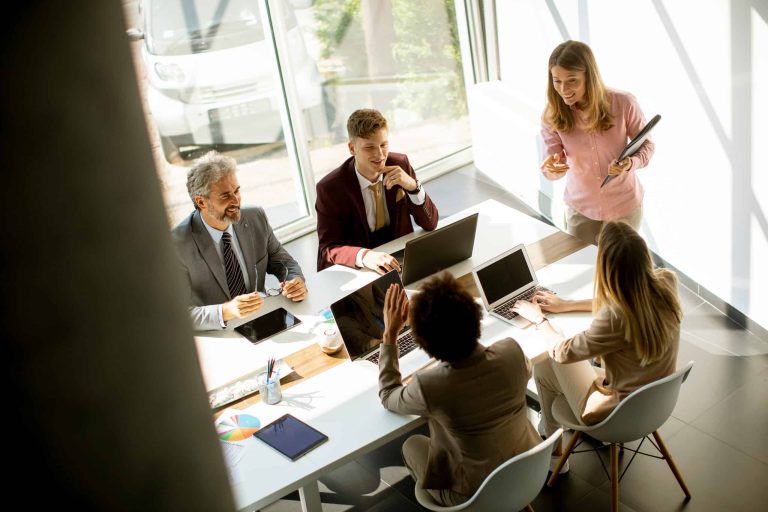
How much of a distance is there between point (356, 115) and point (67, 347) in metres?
3.30

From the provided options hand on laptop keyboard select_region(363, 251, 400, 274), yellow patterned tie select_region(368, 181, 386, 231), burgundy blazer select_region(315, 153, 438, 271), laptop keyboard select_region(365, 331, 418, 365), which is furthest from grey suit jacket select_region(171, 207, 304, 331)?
laptop keyboard select_region(365, 331, 418, 365)

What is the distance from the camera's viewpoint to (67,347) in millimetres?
443

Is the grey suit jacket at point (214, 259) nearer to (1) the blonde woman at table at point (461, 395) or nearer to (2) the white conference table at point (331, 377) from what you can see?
(2) the white conference table at point (331, 377)

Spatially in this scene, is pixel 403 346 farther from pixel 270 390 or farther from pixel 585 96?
pixel 585 96

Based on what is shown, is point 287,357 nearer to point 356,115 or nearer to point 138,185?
point 356,115

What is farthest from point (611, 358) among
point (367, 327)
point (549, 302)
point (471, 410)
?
point (367, 327)

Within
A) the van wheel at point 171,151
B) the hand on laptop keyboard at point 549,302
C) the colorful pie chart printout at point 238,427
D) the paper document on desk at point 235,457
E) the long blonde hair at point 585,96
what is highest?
Answer: the long blonde hair at point 585,96

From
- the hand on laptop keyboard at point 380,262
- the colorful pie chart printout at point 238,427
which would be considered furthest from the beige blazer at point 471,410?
the hand on laptop keyboard at point 380,262

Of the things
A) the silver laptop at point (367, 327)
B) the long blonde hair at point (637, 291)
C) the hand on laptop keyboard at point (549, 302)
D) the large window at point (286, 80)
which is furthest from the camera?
the large window at point (286, 80)

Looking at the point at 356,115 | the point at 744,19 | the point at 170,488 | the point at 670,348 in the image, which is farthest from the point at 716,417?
the point at 170,488

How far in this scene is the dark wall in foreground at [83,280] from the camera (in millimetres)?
414

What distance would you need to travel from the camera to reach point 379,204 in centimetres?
391

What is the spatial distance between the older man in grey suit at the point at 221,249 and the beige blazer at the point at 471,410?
105 cm

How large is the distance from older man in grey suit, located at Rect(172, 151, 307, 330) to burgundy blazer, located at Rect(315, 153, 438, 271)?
25 centimetres
